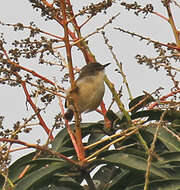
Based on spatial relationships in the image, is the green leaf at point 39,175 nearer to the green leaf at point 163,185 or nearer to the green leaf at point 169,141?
the green leaf at point 163,185

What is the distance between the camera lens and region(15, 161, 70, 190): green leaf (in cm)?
173

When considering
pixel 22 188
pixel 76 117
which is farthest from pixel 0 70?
pixel 22 188

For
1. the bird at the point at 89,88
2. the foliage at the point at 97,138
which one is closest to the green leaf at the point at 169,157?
the foliage at the point at 97,138

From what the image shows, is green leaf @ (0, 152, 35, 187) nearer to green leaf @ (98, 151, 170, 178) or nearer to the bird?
green leaf @ (98, 151, 170, 178)

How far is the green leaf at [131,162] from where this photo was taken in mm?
1708

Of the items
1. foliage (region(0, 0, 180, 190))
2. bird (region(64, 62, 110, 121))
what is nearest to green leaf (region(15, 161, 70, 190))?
foliage (region(0, 0, 180, 190))

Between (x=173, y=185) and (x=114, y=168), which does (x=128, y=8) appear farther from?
(x=173, y=185)

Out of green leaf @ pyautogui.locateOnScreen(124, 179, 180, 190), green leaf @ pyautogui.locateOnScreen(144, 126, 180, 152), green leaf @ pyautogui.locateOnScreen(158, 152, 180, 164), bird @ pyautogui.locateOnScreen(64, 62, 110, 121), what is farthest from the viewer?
bird @ pyautogui.locateOnScreen(64, 62, 110, 121)

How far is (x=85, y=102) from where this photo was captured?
274 centimetres

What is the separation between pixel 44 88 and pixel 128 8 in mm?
756

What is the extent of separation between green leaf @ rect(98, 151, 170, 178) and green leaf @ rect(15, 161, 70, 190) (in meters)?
0.16

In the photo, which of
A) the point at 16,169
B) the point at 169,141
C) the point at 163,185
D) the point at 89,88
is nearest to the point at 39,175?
the point at 16,169

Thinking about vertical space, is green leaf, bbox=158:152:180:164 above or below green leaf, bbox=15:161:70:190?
below

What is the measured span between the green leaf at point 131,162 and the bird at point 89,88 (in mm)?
798
